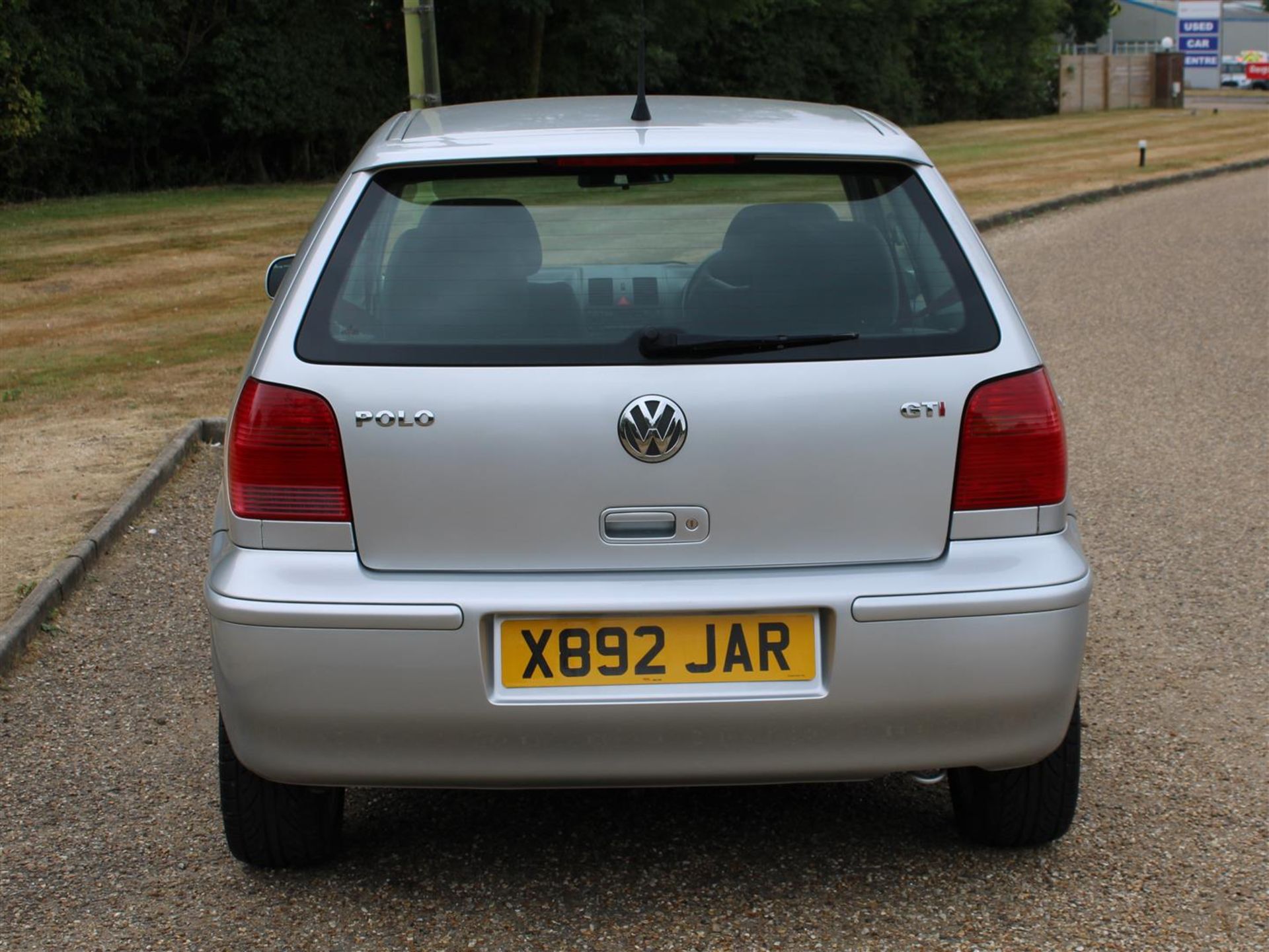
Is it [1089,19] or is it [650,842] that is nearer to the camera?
[650,842]

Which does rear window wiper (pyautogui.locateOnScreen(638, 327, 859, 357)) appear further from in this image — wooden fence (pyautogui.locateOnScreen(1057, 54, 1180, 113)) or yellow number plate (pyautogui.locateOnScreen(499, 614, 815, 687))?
wooden fence (pyautogui.locateOnScreen(1057, 54, 1180, 113))

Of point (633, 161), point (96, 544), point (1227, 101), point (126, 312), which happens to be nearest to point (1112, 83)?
point (1227, 101)

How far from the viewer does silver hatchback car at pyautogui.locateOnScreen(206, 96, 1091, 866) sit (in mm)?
3023

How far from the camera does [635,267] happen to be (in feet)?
10.9

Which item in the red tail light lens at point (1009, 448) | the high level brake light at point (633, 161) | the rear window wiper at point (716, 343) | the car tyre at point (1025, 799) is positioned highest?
the high level brake light at point (633, 161)

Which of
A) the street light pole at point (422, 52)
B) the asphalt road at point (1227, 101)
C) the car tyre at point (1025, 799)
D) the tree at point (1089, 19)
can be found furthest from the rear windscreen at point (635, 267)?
the tree at point (1089, 19)

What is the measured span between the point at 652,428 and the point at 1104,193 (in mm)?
22297

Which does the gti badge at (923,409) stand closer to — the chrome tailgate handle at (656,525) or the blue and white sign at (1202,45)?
the chrome tailgate handle at (656,525)

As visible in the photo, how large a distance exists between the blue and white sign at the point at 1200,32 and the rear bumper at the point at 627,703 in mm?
74476

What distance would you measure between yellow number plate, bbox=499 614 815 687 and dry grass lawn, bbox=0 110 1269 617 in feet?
10.0

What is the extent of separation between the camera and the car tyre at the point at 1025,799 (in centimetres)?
348

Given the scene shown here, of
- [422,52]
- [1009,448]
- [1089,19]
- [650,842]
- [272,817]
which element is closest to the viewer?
[1009,448]

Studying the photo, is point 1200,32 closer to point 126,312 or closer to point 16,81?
point 16,81

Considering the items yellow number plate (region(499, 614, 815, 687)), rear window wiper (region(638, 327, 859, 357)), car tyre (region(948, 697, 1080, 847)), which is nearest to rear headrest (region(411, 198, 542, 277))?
rear window wiper (region(638, 327, 859, 357))
